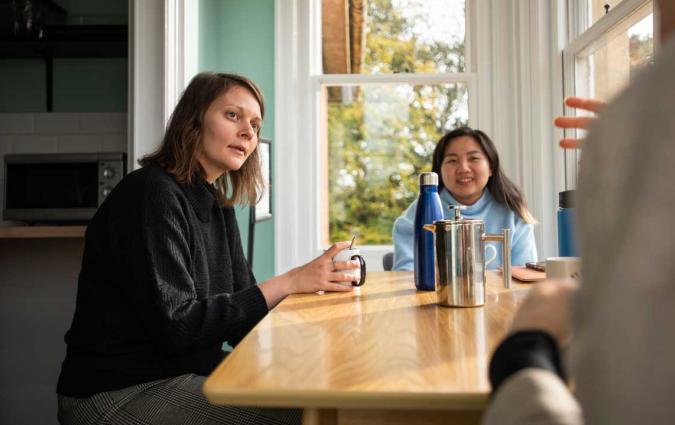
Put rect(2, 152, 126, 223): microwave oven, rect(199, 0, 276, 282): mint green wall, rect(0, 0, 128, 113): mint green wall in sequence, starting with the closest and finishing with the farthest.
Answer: rect(2, 152, 126, 223): microwave oven → rect(0, 0, 128, 113): mint green wall → rect(199, 0, 276, 282): mint green wall

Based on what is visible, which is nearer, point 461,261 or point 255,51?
point 461,261

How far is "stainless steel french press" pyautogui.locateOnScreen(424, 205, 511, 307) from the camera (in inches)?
50.0

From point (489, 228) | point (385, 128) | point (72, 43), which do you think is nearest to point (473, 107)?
point (385, 128)

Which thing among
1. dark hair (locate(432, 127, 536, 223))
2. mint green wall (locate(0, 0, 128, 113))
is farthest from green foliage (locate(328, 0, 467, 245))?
mint green wall (locate(0, 0, 128, 113))

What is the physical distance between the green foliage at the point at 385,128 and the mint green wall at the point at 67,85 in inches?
53.9

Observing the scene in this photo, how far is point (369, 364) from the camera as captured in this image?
83 centimetres

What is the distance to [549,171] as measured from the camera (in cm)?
354

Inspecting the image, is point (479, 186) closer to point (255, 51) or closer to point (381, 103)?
point (381, 103)

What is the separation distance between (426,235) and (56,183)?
6.86ft

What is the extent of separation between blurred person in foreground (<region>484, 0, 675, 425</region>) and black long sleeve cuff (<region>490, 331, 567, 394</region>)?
0.23 feet

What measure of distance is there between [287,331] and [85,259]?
2.18 ft

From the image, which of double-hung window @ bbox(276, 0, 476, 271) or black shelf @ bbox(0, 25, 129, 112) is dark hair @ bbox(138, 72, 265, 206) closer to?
black shelf @ bbox(0, 25, 129, 112)

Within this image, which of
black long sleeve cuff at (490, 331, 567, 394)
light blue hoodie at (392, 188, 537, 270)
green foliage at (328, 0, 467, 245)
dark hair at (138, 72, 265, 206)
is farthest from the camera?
green foliage at (328, 0, 467, 245)

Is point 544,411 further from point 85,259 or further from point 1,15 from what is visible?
point 1,15
